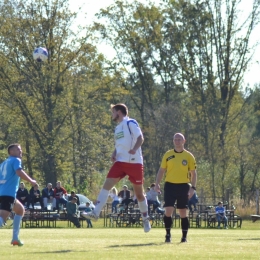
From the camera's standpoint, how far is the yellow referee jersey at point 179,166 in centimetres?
1470

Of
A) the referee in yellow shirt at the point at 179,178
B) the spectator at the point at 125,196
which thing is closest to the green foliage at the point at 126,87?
the spectator at the point at 125,196

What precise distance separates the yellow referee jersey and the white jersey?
3.22ft

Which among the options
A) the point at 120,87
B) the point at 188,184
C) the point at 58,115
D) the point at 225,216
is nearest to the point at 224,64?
the point at 120,87

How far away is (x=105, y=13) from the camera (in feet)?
176

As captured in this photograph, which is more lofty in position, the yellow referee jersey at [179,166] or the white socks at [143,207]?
the yellow referee jersey at [179,166]

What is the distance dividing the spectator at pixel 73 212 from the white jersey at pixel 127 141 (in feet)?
58.5

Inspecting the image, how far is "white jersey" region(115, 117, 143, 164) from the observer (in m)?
13.8

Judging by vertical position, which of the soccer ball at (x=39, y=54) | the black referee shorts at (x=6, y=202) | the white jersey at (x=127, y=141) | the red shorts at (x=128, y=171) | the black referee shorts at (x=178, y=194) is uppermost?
the soccer ball at (x=39, y=54)

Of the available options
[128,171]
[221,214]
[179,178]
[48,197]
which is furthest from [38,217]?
[128,171]

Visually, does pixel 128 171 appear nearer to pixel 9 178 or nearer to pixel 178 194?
pixel 178 194

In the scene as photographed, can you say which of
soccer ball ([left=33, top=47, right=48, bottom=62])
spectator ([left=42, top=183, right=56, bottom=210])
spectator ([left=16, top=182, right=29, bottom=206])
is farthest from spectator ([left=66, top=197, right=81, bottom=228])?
soccer ball ([left=33, top=47, right=48, bottom=62])

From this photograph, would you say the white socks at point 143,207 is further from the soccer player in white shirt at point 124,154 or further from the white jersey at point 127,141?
the white jersey at point 127,141

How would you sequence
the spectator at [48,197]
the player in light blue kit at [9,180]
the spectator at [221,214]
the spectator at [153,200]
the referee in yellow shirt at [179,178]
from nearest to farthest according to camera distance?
the player in light blue kit at [9,180]
the referee in yellow shirt at [179,178]
the spectator at [221,214]
the spectator at [153,200]
the spectator at [48,197]

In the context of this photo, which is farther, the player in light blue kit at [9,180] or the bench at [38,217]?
the bench at [38,217]
